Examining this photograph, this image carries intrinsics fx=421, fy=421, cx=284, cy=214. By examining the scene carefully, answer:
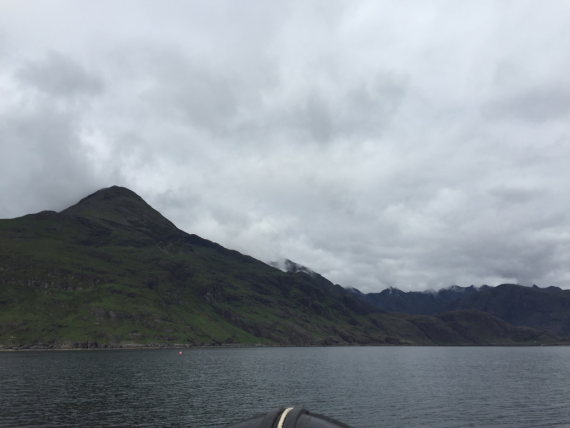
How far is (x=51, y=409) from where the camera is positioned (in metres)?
82.2

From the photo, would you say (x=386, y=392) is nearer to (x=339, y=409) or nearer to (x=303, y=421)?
(x=339, y=409)

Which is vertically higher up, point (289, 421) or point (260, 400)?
point (289, 421)

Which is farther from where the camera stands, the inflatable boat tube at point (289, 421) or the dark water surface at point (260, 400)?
the dark water surface at point (260, 400)

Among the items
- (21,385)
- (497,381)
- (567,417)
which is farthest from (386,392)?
(21,385)

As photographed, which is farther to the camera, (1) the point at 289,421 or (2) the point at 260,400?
(2) the point at 260,400

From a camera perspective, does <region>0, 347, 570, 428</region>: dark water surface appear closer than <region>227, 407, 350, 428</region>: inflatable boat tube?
No

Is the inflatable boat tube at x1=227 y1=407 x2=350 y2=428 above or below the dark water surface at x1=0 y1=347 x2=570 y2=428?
above

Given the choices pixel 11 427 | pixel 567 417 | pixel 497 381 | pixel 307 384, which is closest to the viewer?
pixel 11 427

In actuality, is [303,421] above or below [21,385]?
above

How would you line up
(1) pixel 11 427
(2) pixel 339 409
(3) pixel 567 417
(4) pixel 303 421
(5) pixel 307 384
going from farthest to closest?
(5) pixel 307 384 < (2) pixel 339 409 < (3) pixel 567 417 < (1) pixel 11 427 < (4) pixel 303 421

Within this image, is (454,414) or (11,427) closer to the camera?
(11,427)

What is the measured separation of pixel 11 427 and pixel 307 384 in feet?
272

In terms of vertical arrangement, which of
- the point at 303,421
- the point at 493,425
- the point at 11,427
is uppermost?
the point at 303,421

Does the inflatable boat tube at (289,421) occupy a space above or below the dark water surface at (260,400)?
above
